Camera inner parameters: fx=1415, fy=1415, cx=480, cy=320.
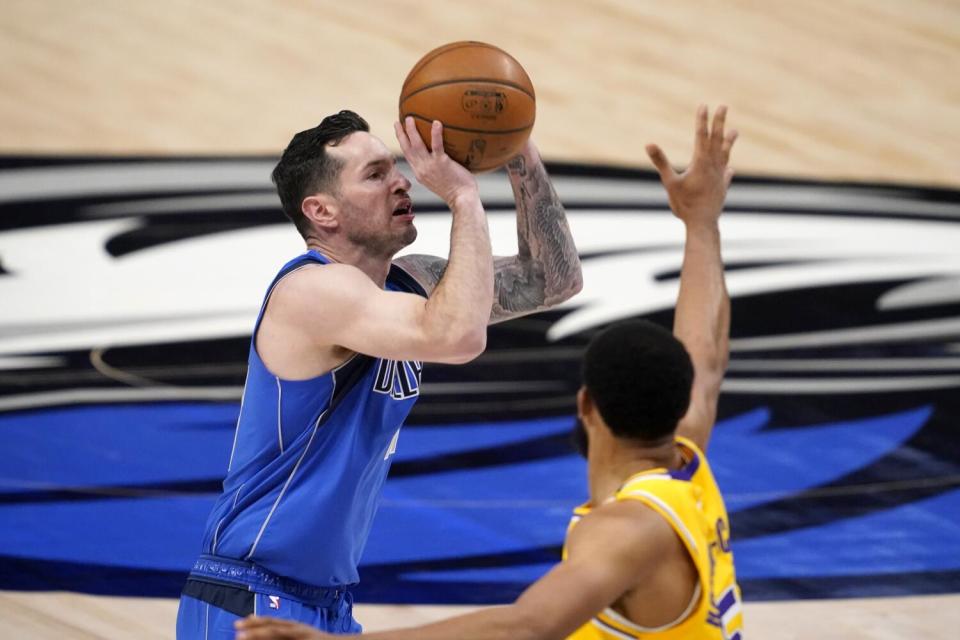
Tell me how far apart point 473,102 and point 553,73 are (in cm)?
765

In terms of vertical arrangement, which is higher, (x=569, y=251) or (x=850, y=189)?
(x=850, y=189)

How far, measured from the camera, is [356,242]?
13.0 feet

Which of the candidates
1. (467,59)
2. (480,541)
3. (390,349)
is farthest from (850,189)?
(390,349)

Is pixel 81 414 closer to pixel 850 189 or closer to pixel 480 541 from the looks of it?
pixel 480 541

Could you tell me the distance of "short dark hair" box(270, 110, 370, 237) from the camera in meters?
4.02

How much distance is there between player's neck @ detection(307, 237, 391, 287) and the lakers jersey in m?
1.29

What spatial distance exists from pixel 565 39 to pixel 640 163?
214 cm

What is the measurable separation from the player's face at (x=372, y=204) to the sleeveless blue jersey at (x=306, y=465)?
7.8 inches

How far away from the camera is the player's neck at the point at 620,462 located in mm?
2902

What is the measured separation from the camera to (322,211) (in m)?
3.99

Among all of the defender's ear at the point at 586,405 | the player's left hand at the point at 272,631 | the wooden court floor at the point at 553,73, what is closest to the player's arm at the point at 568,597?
the player's left hand at the point at 272,631

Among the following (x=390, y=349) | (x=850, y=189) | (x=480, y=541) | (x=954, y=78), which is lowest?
(x=390, y=349)

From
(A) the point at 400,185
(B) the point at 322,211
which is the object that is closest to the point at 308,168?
(B) the point at 322,211

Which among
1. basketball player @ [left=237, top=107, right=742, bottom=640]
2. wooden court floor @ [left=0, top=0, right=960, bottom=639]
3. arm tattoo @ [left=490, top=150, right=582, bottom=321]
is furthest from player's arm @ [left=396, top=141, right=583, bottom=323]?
wooden court floor @ [left=0, top=0, right=960, bottom=639]
